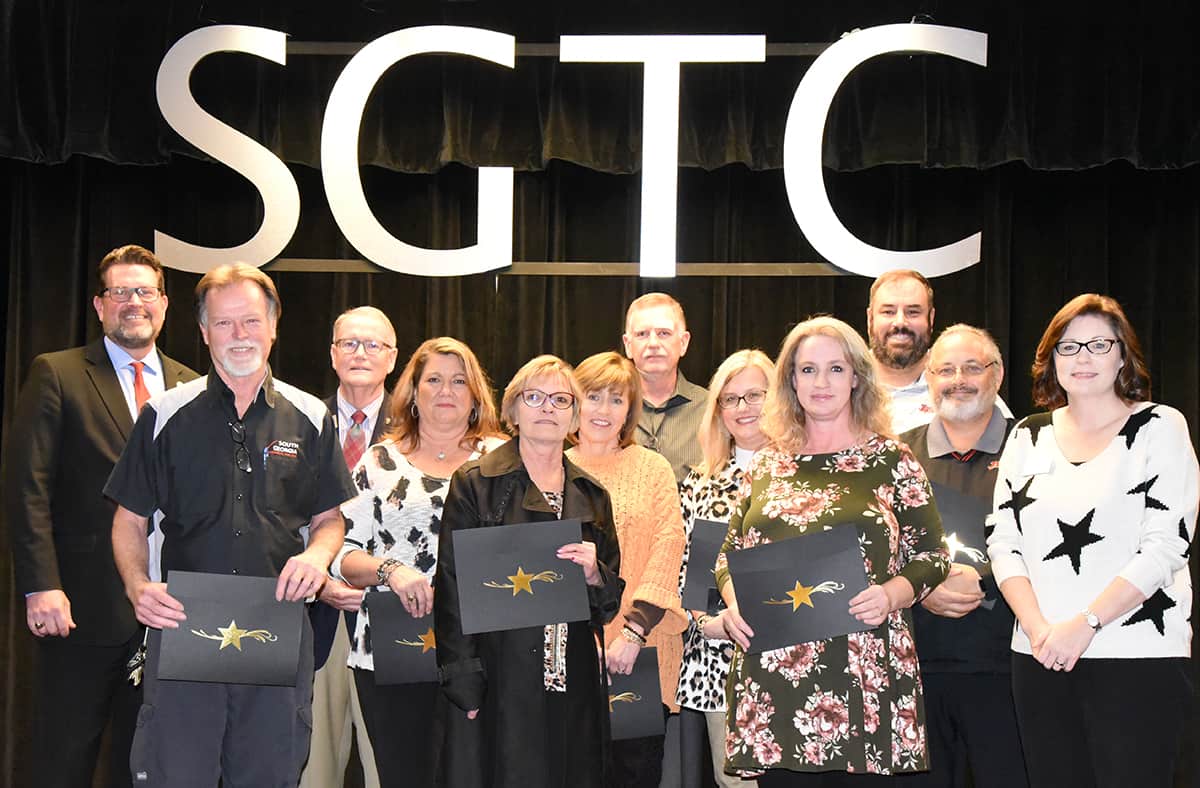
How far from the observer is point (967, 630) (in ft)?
11.2

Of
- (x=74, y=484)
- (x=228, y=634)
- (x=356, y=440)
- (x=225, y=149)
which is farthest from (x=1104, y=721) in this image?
(x=225, y=149)

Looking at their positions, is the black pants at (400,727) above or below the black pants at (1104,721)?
below

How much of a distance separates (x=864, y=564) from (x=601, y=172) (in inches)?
123

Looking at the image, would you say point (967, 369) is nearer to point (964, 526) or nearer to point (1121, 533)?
point (964, 526)

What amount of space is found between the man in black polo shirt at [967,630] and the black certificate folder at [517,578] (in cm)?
100

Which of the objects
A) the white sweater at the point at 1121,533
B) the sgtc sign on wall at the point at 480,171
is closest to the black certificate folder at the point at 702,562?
the white sweater at the point at 1121,533

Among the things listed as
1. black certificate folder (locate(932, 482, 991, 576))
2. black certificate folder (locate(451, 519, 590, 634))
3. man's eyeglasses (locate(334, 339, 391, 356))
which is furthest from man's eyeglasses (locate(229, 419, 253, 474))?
black certificate folder (locate(932, 482, 991, 576))

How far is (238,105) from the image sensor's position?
517 cm

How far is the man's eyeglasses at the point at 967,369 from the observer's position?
Answer: 3561 millimetres

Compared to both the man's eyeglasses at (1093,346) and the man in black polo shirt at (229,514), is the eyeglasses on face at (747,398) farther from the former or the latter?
the man in black polo shirt at (229,514)

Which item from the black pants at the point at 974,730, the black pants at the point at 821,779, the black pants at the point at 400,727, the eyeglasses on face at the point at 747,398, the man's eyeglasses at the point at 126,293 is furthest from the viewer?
the man's eyeglasses at the point at 126,293

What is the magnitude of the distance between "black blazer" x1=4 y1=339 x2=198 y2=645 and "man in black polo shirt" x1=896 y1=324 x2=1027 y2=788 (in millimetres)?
2490

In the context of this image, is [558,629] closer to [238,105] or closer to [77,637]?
[77,637]

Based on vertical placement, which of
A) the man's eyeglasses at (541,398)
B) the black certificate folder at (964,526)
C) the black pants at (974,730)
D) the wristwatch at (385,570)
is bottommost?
the black pants at (974,730)
